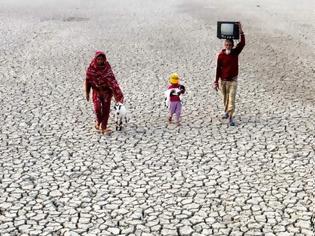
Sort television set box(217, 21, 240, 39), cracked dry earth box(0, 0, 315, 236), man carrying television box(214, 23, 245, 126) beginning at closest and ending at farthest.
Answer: cracked dry earth box(0, 0, 315, 236)
television set box(217, 21, 240, 39)
man carrying television box(214, 23, 245, 126)

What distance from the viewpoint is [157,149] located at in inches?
382

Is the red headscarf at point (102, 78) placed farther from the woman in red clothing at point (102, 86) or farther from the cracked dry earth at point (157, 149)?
the cracked dry earth at point (157, 149)

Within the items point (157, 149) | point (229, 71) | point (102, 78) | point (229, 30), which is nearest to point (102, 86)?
point (102, 78)

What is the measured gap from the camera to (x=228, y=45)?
35.4 feet

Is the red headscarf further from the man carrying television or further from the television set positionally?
the television set

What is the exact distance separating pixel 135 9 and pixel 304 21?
973cm

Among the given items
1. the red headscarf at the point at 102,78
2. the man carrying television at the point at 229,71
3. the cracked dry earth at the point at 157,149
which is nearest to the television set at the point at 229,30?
the man carrying television at the point at 229,71

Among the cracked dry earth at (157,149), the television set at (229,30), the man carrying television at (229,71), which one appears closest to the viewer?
the cracked dry earth at (157,149)

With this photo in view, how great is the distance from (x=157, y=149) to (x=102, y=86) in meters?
1.89

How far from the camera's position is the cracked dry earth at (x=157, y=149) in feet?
23.7

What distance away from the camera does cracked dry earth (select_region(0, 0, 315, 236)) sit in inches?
284

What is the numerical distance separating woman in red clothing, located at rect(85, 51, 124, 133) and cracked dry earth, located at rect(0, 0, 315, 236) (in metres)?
0.45

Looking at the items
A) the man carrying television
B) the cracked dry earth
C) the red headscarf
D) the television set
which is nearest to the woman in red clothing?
the red headscarf

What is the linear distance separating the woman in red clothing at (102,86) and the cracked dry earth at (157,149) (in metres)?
0.45
